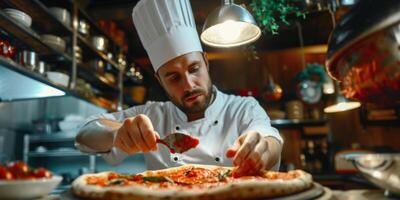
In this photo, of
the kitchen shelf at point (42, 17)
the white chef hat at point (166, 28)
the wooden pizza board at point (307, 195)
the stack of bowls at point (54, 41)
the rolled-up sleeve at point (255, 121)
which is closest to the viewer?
the wooden pizza board at point (307, 195)

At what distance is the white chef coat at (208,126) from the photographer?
6.96 feet

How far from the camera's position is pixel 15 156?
4859 millimetres

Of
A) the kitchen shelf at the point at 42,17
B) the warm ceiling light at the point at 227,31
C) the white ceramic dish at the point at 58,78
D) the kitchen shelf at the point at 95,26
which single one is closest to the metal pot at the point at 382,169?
the warm ceiling light at the point at 227,31

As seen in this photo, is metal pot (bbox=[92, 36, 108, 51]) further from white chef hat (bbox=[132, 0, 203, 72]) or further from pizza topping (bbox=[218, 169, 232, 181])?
pizza topping (bbox=[218, 169, 232, 181])

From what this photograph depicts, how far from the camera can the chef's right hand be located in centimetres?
141

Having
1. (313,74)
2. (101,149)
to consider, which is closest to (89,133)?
(101,149)

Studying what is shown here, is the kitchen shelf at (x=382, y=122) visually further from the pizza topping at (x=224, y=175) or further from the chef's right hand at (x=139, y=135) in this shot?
the chef's right hand at (x=139, y=135)

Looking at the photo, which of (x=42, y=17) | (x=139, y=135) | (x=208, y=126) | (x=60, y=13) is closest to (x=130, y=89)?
(x=60, y=13)

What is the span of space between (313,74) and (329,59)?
11.6 feet

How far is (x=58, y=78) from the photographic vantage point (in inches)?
124

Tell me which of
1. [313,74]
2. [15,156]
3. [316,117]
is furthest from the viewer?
[316,117]

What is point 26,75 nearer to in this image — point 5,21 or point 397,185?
point 5,21

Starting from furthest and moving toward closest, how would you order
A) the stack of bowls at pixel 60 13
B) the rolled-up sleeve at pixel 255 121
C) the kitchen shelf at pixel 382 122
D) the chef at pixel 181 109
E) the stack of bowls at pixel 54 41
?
the kitchen shelf at pixel 382 122 < the stack of bowls at pixel 60 13 < the stack of bowls at pixel 54 41 < the chef at pixel 181 109 < the rolled-up sleeve at pixel 255 121

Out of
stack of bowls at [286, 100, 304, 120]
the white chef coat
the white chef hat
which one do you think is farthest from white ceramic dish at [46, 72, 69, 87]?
stack of bowls at [286, 100, 304, 120]
